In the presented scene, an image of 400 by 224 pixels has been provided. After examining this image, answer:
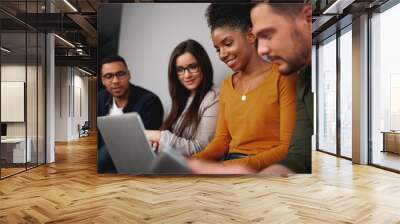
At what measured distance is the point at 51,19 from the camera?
8109 mm

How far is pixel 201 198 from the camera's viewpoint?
5062 millimetres

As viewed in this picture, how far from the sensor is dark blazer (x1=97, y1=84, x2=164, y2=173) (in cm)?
660

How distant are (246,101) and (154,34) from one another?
189 centimetres

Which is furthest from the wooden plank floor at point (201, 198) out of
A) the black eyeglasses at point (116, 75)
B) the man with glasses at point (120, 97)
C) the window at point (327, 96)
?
the window at point (327, 96)

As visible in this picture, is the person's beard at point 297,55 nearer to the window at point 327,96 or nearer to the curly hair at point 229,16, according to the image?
the curly hair at point 229,16

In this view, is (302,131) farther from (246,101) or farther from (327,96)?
(327,96)

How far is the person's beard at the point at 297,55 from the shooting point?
6.41 m

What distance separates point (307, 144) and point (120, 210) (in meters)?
3.36

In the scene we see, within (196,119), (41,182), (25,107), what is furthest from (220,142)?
(25,107)

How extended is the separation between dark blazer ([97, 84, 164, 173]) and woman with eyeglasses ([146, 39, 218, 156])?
19cm

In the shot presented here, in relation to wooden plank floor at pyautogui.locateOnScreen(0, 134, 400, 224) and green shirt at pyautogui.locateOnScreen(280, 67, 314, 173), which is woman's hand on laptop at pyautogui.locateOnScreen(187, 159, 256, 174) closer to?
wooden plank floor at pyautogui.locateOnScreen(0, 134, 400, 224)

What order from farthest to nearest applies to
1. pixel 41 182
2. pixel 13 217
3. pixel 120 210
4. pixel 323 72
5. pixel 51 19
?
pixel 323 72 < pixel 51 19 < pixel 41 182 < pixel 120 210 < pixel 13 217

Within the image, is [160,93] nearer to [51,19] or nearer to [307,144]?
[307,144]

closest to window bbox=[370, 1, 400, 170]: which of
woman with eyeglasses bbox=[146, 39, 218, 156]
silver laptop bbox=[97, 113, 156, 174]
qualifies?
woman with eyeglasses bbox=[146, 39, 218, 156]
